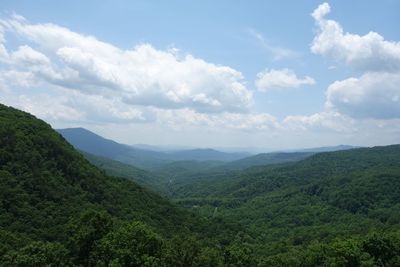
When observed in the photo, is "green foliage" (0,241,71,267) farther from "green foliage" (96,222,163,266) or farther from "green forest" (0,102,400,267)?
"green foliage" (96,222,163,266)

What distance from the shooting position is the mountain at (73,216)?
1843 inches

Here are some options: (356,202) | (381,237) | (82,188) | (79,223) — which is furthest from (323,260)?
(356,202)

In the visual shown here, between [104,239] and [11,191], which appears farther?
[11,191]

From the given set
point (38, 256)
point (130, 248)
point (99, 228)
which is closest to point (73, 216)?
point (99, 228)

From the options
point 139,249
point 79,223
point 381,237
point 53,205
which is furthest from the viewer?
point 53,205

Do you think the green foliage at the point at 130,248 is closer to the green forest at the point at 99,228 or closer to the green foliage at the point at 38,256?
the green forest at the point at 99,228

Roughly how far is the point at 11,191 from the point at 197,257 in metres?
37.6

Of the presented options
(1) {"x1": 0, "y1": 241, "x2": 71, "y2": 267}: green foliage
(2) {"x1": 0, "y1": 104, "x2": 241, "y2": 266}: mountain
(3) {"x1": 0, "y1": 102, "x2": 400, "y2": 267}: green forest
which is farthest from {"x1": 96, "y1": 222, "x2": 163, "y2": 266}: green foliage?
(1) {"x1": 0, "y1": 241, "x2": 71, "y2": 267}: green foliage

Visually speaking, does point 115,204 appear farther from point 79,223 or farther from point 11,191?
point 79,223

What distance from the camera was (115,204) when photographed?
96.1m

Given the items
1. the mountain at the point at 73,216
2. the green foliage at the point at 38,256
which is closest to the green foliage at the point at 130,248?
the mountain at the point at 73,216

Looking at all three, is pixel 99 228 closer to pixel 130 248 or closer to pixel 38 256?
pixel 130 248

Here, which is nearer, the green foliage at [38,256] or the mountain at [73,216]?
the green foliage at [38,256]

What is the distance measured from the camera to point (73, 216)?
70000 mm
